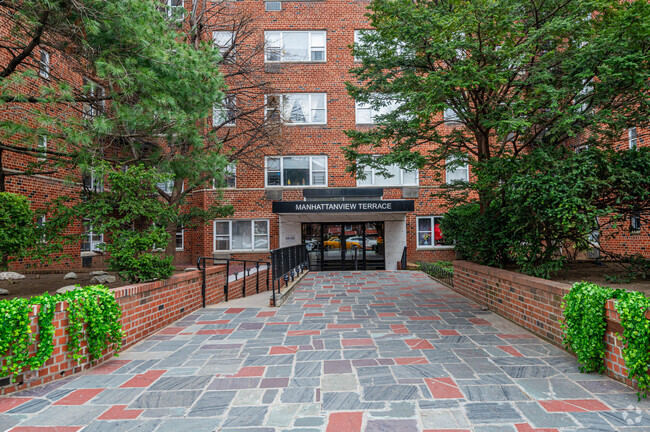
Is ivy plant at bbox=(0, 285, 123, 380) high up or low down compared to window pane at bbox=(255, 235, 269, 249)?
down

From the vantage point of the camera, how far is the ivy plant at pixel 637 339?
9.45 ft

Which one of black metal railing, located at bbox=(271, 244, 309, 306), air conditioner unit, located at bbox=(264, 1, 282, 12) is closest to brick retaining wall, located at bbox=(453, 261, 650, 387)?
black metal railing, located at bbox=(271, 244, 309, 306)

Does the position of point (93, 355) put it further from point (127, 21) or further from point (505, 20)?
point (505, 20)

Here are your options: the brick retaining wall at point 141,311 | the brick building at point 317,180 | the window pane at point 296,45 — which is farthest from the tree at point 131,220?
the window pane at point 296,45

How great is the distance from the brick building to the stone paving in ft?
34.6

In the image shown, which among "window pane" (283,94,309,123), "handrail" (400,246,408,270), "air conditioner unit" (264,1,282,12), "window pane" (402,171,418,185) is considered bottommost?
"handrail" (400,246,408,270)

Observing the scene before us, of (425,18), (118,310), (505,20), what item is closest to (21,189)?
(118,310)

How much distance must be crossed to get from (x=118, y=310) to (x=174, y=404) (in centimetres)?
168

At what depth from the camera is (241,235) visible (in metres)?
16.2

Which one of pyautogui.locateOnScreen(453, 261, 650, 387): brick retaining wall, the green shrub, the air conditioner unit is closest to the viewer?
pyautogui.locateOnScreen(453, 261, 650, 387): brick retaining wall

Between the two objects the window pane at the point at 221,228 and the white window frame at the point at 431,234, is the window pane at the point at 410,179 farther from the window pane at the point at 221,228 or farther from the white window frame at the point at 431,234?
the window pane at the point at 221,228

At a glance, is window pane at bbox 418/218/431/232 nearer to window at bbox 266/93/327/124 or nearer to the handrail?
the handrail

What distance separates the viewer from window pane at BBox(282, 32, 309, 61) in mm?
16250

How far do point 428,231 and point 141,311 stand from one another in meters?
13.4
